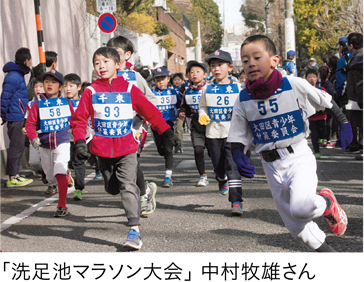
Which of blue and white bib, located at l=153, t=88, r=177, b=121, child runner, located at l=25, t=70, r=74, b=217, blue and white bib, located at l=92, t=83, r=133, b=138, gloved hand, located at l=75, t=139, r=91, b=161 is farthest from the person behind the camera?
blue and white bib, located at l=153, t=88, r=177, b=121

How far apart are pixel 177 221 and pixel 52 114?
2238 mm

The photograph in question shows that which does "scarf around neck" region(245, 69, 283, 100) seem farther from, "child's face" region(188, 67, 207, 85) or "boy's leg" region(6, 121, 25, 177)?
"boy's leg" region(6, 121, 25, 177)

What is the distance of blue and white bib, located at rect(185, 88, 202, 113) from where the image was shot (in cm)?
845

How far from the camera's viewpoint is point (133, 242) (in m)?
5.05

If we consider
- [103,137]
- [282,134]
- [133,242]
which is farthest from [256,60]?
[133,242]

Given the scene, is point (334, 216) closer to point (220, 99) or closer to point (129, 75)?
point (220, 99)

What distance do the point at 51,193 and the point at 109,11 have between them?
7.63 metres

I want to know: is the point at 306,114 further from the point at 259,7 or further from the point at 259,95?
the point at 259,7

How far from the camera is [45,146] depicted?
711 centimetres

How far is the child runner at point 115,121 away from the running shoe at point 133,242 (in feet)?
0.04

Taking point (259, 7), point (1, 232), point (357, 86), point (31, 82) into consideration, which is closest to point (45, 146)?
point (1, 232)

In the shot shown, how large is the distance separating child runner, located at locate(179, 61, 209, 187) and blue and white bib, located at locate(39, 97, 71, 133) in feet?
6.40

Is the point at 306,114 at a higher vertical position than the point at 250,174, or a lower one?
higher

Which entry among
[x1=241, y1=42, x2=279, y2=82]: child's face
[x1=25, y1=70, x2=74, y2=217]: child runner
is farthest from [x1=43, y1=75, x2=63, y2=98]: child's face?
[x1=241, y1=42, x2=279, y2=82]: child's face
